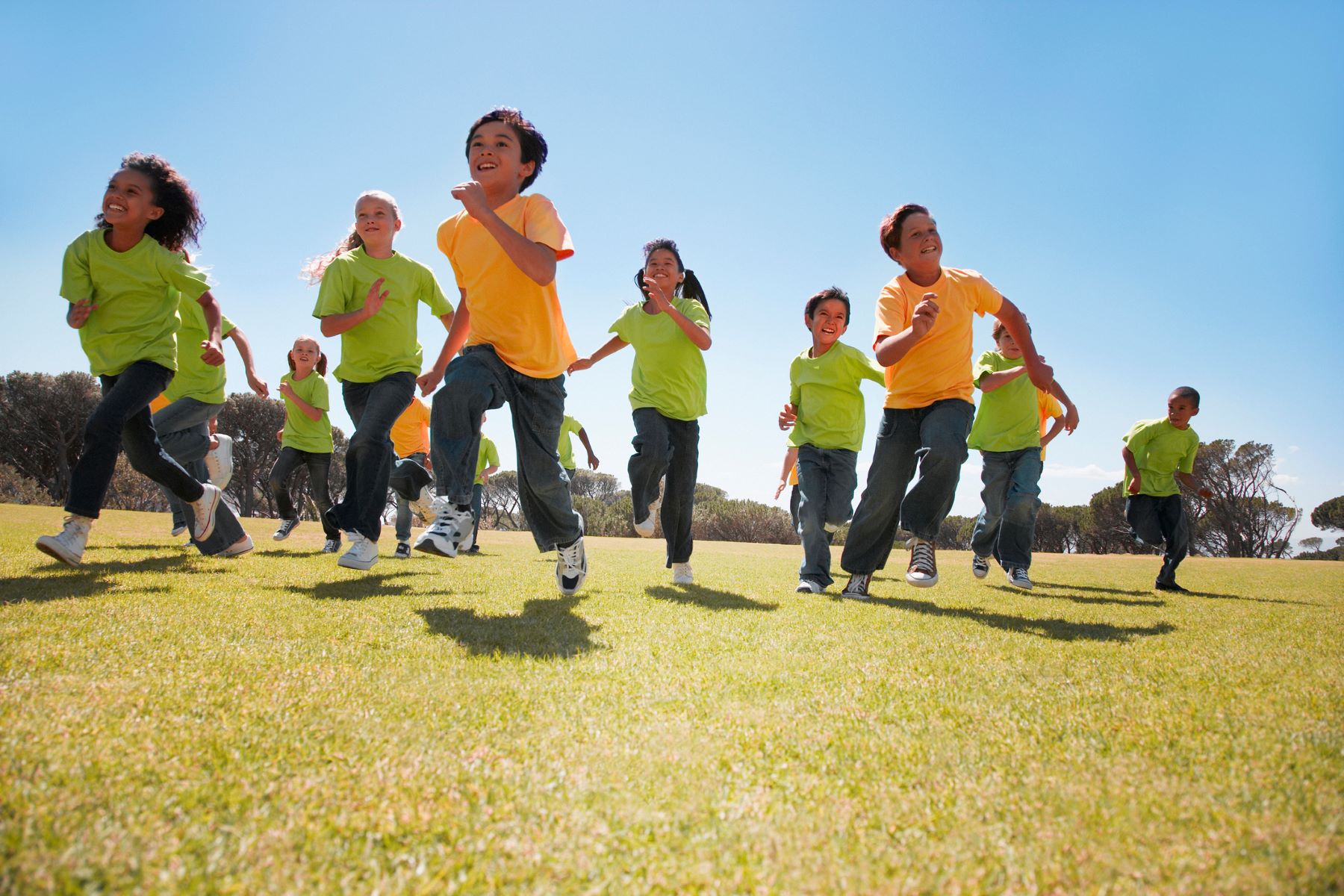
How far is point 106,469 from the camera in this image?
4.06 m

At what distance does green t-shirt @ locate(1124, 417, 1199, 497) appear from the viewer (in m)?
7.73

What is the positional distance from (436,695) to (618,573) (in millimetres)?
4343

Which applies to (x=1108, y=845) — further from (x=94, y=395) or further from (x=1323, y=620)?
(x=94, y=395)

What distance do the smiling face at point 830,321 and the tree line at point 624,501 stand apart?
79.1 feet

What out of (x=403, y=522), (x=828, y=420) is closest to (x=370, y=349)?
(x=403, y=522)

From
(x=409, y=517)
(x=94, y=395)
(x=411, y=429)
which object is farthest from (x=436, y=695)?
(x=94, y=395)

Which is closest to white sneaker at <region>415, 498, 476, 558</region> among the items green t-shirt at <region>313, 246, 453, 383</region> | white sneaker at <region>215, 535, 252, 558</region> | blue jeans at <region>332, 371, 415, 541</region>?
blue jeans at <region>332, 371, 415, 541</region>

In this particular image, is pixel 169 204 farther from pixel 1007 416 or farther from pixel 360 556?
pixel 1007 416

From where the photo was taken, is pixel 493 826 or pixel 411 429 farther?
pixel 411 429

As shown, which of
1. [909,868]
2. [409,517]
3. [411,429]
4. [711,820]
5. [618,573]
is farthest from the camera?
[411,429]

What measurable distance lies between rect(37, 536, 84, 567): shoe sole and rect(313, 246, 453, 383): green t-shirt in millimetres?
1790

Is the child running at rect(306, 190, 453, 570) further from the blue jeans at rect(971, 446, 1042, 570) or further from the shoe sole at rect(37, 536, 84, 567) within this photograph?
the blue jeans at rect(971, 446, 1042, 570)

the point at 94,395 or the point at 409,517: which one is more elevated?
the point at 94,395

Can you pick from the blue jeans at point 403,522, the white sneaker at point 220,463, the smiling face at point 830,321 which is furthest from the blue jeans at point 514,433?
the white sneaker at point 220,463
